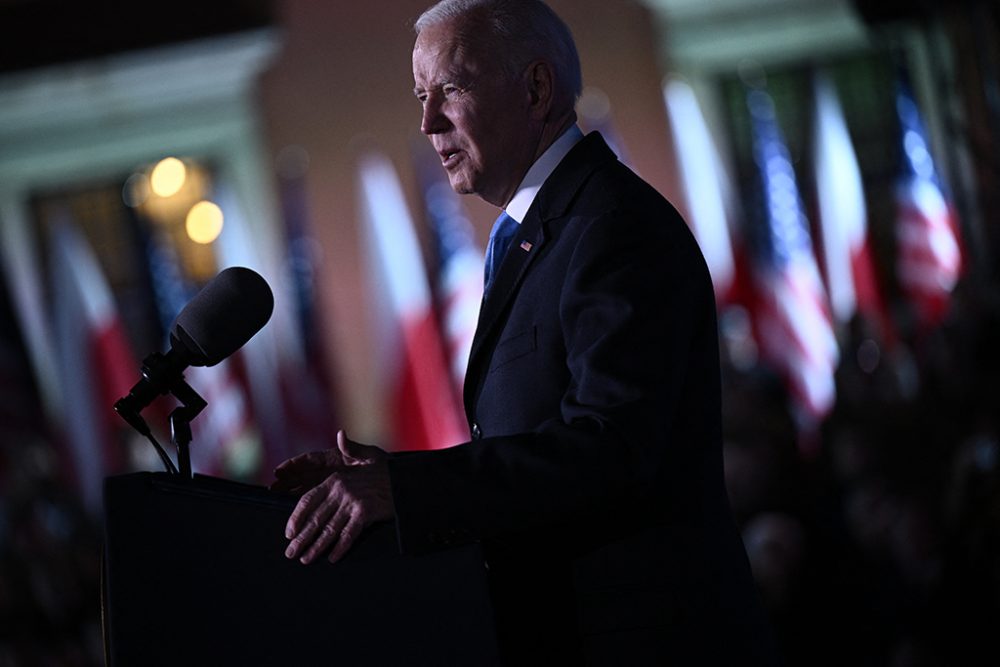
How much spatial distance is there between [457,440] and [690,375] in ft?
33.0

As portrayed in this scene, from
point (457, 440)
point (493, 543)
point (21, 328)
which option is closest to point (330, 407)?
point (457, 440)

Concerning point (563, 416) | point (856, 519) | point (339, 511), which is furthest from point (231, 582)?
Result: point (856, 519)

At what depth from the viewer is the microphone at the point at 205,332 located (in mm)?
2045

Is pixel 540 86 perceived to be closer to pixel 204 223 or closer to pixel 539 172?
pixel 539 172

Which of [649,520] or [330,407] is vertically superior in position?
[330,407]

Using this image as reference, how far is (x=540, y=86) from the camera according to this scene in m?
2.18

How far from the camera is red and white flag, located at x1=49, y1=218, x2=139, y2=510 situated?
12195mm

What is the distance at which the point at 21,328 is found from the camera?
1488cm

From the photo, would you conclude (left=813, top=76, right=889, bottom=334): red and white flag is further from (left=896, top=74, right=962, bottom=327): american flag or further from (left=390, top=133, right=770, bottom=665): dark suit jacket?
(left=390, top=133, right=770, bottom=665): dark suit jacket

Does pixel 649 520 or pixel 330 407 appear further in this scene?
pixel 330 407

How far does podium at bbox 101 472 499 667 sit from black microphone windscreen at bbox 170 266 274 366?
0.22 metres

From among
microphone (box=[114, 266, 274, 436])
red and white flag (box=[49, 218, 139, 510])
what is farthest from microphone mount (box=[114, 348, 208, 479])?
red and white flag (box=[49, 218, 139, 510])

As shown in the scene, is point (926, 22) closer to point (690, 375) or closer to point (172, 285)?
point (690, 375)

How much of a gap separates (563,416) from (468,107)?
463 mm
